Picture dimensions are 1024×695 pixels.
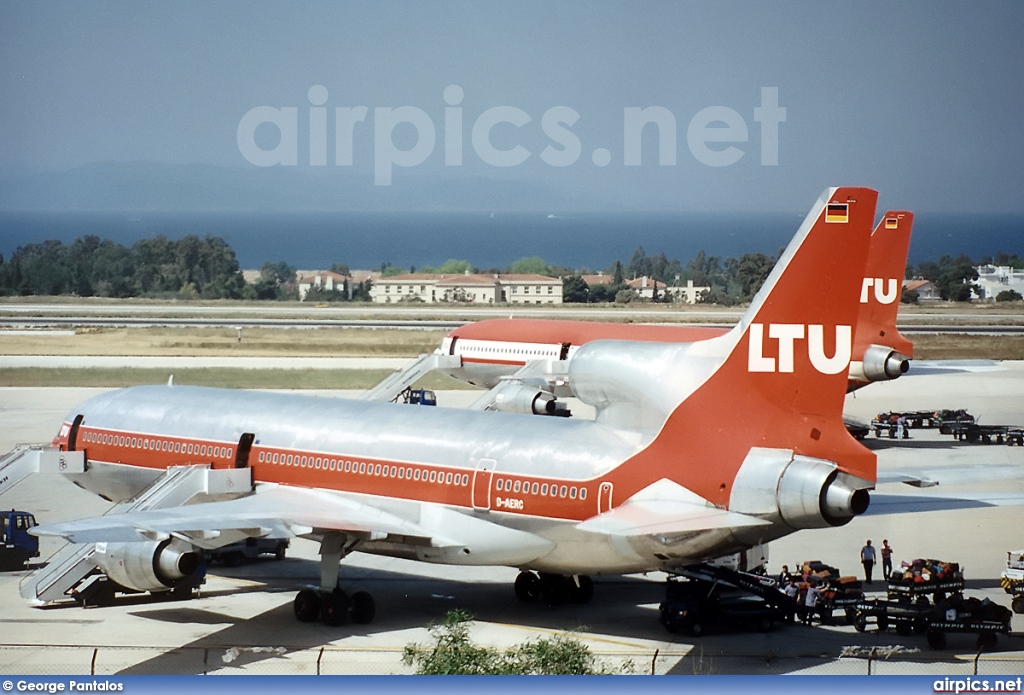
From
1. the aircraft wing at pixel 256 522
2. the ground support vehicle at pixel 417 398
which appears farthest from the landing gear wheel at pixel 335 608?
the ground support vehicle at pixel 417 398

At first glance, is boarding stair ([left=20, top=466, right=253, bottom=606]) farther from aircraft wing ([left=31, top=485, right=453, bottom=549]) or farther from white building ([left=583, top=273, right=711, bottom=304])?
white building ([left=583, top=273, right=711, bottom=304])

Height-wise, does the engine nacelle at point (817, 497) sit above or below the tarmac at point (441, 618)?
above

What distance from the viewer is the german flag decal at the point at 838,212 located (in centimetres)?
2564

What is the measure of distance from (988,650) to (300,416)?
17.6m

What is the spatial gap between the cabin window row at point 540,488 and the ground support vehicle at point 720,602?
11.6 ft

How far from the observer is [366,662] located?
2802cm

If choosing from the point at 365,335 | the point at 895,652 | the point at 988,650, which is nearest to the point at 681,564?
the point at 895,652

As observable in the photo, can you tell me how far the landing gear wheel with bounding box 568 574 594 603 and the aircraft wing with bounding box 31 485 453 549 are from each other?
13.5 ft

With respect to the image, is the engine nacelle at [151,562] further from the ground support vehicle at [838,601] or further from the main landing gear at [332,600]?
the ground support vehicle at [838,601]

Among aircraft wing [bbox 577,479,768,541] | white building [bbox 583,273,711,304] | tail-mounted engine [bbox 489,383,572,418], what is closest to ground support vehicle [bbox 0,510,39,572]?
aircraft wing [bbox 577,479,768,541]

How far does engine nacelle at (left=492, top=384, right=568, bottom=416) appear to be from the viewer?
59750mm

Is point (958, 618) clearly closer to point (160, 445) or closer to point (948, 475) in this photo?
point (948, 475)

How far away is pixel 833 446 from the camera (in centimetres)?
2623

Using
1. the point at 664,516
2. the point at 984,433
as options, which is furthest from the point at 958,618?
the point at 984,433
